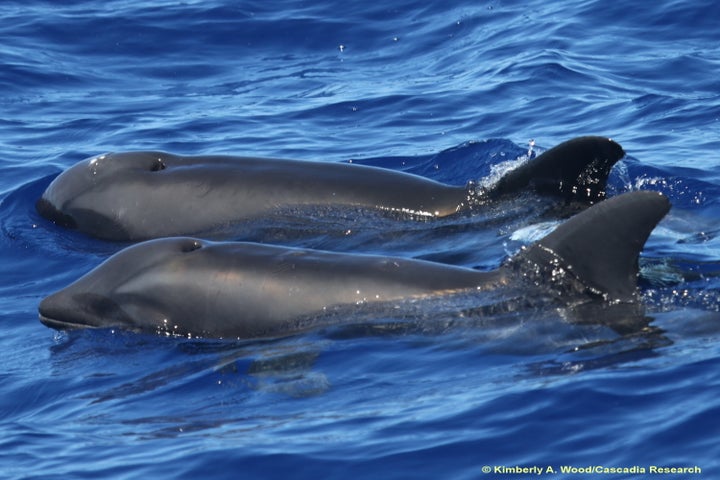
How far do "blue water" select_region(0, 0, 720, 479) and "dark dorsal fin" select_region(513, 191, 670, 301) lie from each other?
0.38 m

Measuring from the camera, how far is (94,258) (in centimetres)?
1411

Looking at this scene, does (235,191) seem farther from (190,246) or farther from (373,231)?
(190,246)

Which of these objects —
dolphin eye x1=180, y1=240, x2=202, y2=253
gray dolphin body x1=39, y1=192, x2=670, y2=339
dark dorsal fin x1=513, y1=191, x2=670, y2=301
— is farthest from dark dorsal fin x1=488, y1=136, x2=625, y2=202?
dolphin eye x1=180, y1=240, x2=202, y2=253

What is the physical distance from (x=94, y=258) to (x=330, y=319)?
4.10 m

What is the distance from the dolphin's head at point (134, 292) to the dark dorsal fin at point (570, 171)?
3714 millimetres

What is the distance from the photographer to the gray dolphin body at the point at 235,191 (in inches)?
554

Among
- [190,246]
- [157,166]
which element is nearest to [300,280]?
[190,246]

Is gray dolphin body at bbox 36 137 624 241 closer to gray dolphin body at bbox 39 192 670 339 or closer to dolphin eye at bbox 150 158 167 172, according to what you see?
dolphin eye at bbox 150 158 167 172

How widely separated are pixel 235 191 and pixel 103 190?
4.98ft

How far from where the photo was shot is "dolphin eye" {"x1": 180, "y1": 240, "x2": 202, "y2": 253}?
38.3 feet

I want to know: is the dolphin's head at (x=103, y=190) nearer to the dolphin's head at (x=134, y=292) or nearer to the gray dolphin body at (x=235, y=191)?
the gray dolphin body at (x=235, y=191)

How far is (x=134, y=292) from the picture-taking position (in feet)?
37.6

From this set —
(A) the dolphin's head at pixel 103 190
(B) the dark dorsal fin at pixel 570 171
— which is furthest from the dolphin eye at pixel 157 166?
(B) the dark dorsal fin at pixel 570 171

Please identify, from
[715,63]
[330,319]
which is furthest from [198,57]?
[330,319]
